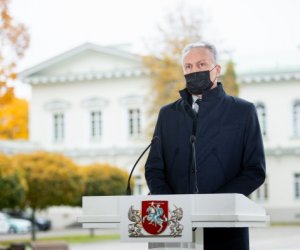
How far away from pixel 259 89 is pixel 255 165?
4732cm

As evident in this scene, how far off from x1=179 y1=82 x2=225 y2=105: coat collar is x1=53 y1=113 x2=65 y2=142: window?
5079 cm

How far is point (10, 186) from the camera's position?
28.2 metres

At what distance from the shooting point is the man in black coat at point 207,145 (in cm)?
478

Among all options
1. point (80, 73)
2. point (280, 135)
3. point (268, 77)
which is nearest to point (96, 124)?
point (80, 73)

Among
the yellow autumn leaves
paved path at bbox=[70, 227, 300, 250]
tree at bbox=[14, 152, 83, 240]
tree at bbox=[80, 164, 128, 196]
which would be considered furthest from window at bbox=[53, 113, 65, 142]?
paved path at bbox=[70, 227, 300, 250]

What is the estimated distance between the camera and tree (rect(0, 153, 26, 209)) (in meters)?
28.1

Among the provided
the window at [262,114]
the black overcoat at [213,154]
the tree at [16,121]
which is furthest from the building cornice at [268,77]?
the black overcoat at [213,154]

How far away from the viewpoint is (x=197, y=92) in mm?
4875

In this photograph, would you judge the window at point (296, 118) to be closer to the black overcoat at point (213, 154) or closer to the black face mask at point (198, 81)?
the black overcoat at point (213, 154)

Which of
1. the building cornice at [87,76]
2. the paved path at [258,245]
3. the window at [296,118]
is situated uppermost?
the building cornice at [87,76]

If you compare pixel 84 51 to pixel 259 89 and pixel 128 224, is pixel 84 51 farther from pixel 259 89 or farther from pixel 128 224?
pixel 128 224

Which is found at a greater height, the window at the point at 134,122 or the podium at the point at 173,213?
the window at the point at 134,122

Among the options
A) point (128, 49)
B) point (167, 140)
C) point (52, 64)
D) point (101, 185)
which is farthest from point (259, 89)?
point (167, 140)

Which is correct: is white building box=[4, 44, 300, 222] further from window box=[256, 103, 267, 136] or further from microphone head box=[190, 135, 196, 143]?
microphone head box=[190, 135, 196, 143]
